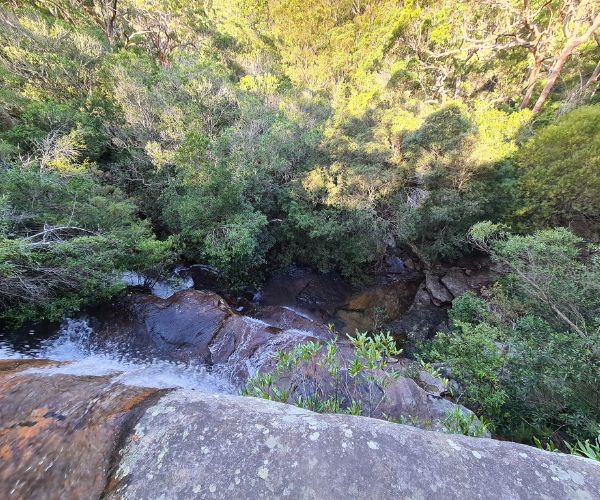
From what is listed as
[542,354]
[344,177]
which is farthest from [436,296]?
[542,354]

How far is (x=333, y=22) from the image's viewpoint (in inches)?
966

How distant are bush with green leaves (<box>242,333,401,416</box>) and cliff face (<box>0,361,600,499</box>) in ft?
4.46

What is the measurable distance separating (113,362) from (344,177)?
32.5 feet

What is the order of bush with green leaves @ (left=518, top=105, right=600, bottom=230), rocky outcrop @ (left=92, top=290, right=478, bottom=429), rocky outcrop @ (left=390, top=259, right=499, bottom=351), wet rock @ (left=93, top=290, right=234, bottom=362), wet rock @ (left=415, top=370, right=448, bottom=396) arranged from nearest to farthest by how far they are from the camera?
wet rock @ (left=415, top=370, right=448, bottom=396), rocky outcrop @ (left=92, top=290, right=478, bottom=429), wet rock @ (left=93, top=290, right=234, bottom=362), bush with green leaves @ (left=518, top=105, right=600, bottom=230), rocky outcrop @ (left=390, top=259, right=499, bottom=351)

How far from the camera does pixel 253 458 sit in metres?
Result: 2.26

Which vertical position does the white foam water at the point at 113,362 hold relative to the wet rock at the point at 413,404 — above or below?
below

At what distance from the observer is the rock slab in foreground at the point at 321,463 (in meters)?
2.09

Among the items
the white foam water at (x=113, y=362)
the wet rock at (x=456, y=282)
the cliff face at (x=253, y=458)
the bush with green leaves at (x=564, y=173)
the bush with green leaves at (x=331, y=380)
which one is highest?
the bush with green leaves at (x=564, y=173)

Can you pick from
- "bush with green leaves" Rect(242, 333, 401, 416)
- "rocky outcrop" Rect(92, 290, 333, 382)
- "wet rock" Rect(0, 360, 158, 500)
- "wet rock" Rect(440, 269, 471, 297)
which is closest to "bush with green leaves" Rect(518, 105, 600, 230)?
"wet rock" Rect(440, 269, 471, 297)

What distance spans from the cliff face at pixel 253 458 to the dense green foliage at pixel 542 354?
3.63 meters

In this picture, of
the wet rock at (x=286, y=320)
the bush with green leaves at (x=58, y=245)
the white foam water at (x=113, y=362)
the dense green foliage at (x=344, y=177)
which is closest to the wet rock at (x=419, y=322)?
the dense green foliage at (x=344, y=177)

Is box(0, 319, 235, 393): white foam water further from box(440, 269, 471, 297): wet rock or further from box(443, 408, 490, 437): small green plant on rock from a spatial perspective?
box(440, 269, 471, 297): wet rock

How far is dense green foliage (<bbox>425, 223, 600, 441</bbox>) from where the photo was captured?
4969 mm

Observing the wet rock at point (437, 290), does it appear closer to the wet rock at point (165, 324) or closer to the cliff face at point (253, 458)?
the wet rock at point (165, 324)
